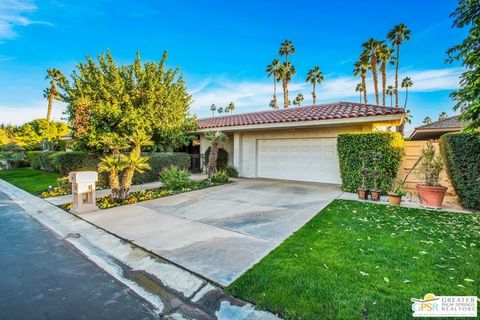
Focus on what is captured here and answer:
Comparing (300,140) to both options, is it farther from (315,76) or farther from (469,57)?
(315,76)

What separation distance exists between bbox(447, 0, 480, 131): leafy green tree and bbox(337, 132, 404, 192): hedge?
11.5ft

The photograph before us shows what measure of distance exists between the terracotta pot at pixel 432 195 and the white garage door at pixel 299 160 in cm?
413

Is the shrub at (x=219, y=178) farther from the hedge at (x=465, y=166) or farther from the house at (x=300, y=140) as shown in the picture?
the hedge at (x=465, y=166)

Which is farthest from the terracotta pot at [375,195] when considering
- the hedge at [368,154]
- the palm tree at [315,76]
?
the palm tree at [315,76]

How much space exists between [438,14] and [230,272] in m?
14.1

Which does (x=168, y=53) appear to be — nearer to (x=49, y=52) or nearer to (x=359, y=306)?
(x=49, y=52)

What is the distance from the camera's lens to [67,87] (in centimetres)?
1181

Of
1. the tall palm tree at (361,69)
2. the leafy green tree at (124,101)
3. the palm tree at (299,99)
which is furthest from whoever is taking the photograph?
the palm tree at (299,99)

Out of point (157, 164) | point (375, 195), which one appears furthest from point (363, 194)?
point (157, 164)

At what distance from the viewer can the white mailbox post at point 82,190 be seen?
20.6ft

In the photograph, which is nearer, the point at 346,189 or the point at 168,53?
the point at 346,189

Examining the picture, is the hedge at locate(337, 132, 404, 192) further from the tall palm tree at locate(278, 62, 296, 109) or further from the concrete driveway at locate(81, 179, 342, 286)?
the tall palm tree at locate(278, 62, 296, 109)

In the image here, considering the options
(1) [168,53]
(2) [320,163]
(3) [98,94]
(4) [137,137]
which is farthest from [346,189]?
(3) [98,94]

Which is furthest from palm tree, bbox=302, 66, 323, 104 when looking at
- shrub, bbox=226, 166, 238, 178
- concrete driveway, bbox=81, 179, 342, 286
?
concrete driveway, bbox=81, 179, 342, 286
